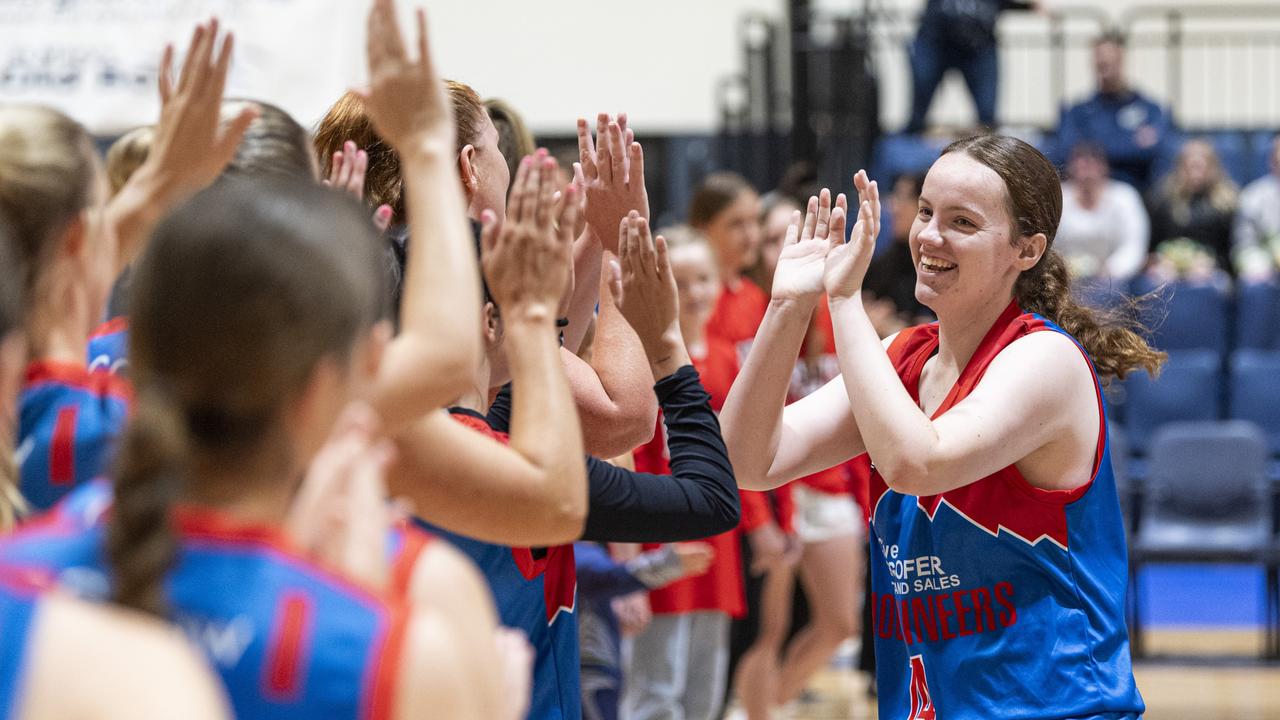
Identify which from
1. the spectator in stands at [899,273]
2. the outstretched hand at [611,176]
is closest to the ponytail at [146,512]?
the outstretched hand at [611,176]

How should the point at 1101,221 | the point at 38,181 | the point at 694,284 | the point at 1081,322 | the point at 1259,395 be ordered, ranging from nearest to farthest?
the point at 38,181 < the point at 1081,322 < the point at 694,284 < the point at 1259,395 < the point at 1101,221

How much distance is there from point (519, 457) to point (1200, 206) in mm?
8091

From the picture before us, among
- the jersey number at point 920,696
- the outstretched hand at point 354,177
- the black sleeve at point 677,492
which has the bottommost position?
the jersey number at point 920,696

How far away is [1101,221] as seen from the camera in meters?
8.77

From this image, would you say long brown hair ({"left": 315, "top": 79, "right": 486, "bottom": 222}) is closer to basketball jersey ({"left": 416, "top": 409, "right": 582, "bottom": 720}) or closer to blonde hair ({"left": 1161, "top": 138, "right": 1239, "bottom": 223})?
basketball jersey ({"left": 416, "top": 409, "right": 582, "bottom": 720})

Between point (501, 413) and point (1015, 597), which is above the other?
point (501, 413)

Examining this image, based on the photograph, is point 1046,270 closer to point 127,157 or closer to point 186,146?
point 186,146

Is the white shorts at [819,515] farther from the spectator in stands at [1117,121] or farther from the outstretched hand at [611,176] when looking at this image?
the spectator in stands at [1117,121]

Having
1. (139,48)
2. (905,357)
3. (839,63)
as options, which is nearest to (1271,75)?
(839,63)

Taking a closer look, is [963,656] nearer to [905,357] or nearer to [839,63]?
[905,357]

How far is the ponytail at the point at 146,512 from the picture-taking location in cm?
106

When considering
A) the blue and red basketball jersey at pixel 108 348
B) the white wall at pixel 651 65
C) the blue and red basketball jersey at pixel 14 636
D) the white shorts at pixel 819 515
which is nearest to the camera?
the blue and red basketball jersey at pixel 14 636

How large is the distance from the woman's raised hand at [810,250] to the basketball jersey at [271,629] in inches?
57.8

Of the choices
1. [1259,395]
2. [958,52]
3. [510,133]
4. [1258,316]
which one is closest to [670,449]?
[510,133]
